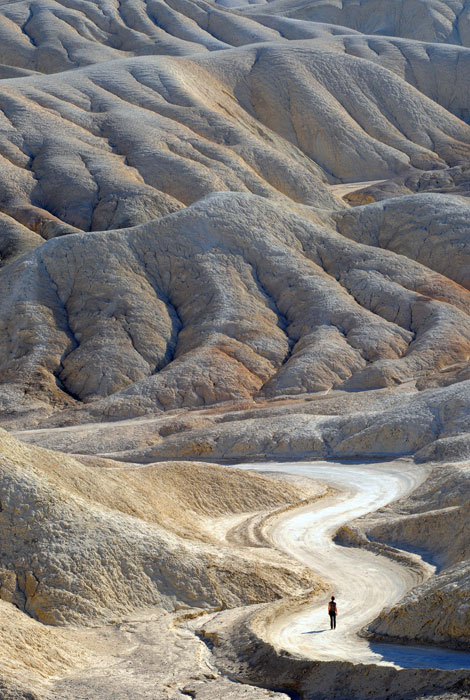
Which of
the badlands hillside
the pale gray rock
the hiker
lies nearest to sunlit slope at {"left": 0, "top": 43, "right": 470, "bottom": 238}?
the badlands hillside

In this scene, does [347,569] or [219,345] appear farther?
[219,345]

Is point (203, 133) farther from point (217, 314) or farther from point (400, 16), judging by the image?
point (400, 16)

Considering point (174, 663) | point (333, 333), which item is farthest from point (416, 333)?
point (174, 663)

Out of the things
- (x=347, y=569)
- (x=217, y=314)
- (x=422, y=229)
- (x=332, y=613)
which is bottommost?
(x=217, y=314)

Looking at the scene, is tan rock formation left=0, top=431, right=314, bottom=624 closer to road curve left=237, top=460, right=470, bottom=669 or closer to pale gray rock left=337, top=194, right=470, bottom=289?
road curve left=237, top=460, right=470, bottom=669

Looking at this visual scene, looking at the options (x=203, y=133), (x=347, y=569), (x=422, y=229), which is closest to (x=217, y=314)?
(x=422, y=229)

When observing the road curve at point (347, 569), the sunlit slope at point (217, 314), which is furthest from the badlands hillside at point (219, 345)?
the road curve at point (347, 569)

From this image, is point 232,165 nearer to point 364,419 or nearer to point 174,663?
point 364,419
